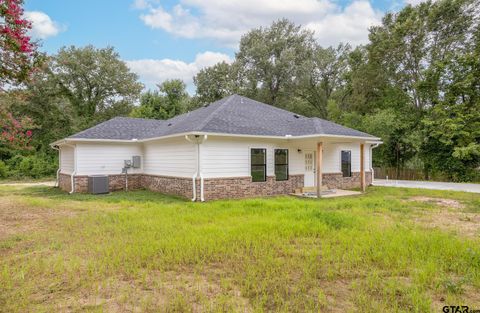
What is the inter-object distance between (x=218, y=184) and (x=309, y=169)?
16.3 feet

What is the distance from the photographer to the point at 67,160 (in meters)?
14.7

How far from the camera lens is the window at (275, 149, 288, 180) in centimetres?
1223

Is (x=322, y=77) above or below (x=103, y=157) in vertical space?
above

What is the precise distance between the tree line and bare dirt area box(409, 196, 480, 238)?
9.02 m

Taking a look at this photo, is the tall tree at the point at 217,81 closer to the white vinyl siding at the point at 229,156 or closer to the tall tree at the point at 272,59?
the tall tree at the point at 272,59

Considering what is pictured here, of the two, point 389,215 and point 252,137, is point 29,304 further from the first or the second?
point 252,137

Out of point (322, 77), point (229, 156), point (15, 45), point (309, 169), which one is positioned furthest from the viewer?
point (322, 77)

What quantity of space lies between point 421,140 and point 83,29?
21.4m

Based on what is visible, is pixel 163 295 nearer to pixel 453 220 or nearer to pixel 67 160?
pixel 453 220

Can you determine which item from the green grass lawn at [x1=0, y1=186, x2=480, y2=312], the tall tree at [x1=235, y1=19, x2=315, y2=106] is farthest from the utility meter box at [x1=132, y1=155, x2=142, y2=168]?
the tall tree at [x1=235, y1=19, x2=315, y2=106]

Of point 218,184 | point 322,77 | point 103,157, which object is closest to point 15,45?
point 218,184

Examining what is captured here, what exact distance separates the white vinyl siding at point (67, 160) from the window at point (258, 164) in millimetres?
8705

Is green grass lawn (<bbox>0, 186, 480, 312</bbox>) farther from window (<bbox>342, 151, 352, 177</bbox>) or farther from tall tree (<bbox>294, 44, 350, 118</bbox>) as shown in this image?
tall tree (<bbox>294, 44, 350, 118</bbox>)

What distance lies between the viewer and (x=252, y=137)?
11211mm
